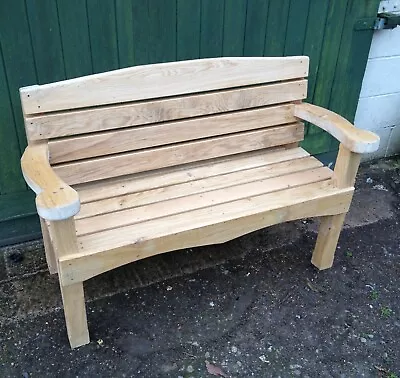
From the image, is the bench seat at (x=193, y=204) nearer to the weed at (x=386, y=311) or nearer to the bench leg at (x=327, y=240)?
the bench leg at (x=327, y=240)

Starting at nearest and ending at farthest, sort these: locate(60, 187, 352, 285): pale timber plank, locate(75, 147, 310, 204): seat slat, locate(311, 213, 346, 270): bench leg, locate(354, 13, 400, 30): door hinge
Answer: locate(60, 187, 352, 285): pale timber plank
locate(75, 147, 310, 204): seat slat
locate(311, 213, 346, 270): bench leg
locate(354, 13, 400, 30): door hinge

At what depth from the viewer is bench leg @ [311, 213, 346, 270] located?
8.39ft

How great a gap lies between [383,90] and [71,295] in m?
2.73

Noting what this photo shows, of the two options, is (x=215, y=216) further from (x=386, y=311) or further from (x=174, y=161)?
(x=386, y=311)

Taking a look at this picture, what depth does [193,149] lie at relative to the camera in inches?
99.4

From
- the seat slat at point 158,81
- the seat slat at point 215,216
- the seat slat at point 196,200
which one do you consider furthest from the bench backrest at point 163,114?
the seat slat at point 215,216

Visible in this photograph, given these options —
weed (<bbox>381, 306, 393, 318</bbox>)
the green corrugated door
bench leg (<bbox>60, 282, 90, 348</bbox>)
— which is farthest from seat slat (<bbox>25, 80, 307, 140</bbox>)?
weed (<bbox>381, 306, 393, 318</bbox>)

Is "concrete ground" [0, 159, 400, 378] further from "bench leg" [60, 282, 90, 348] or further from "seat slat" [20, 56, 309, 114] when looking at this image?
"seat slat" [20, 56, 309, 114]

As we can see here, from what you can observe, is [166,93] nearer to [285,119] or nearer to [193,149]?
[193,149]

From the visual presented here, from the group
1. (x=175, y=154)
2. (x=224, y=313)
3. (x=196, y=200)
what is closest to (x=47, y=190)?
(x=196, y=200)

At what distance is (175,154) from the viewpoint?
2.49 m

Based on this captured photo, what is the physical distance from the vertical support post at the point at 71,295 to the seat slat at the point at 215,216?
0.09 meters

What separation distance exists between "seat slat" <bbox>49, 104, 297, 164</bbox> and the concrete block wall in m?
1.15

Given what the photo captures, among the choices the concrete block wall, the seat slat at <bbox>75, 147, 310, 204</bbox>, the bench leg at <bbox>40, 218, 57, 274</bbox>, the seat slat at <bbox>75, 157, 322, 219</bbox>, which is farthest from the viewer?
the concrete block wall
